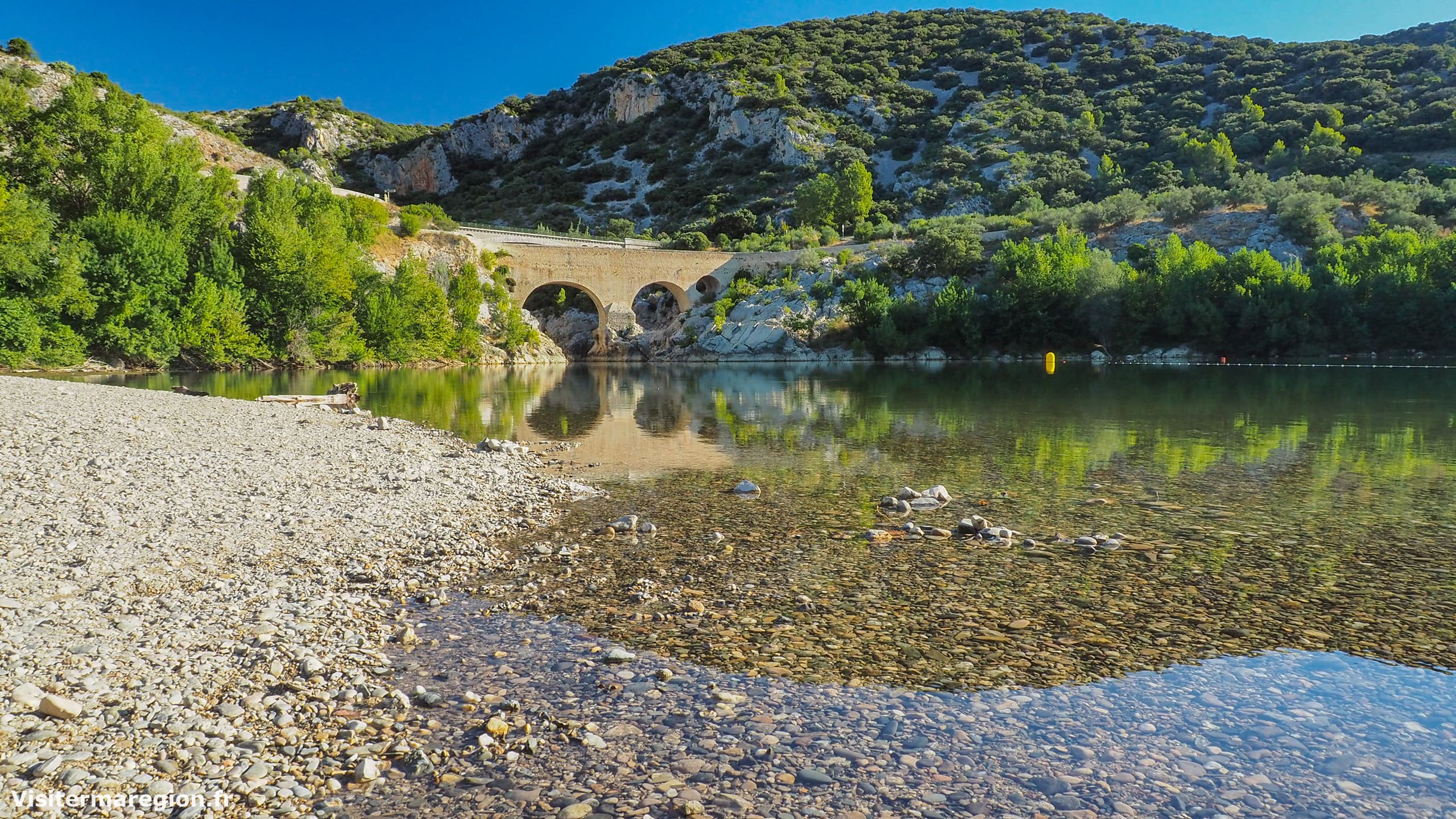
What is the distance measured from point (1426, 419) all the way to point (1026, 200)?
198 ft

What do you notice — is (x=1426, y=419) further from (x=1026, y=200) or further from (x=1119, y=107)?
(x=1119, y=107)

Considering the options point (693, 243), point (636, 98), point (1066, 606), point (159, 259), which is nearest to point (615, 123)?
point (636, 98)

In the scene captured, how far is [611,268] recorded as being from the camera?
62.8 meters

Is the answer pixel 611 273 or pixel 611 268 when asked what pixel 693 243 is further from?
pixel 611 273

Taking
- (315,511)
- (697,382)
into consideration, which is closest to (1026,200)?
(697,382)

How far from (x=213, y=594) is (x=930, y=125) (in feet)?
340

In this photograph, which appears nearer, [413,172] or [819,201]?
[819,201]

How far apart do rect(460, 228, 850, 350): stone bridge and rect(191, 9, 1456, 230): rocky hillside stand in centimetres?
2119

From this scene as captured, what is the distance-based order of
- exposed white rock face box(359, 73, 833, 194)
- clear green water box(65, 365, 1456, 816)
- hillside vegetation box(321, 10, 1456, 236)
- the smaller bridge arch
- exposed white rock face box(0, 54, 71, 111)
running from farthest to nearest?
1. exposed white rock face box(359, 73, 833, 194)
2. hillside vegetation box(321, 10, 1456, 236)
3. the smaller bridge arch
4. exposed white rock face box(0, 54, 71, 111)
5. clear green water box(65, 365, 1456, 816)

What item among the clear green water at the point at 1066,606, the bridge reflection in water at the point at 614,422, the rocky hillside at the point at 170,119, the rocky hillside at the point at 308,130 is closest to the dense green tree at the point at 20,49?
the rocky hillside at the point at 170,119

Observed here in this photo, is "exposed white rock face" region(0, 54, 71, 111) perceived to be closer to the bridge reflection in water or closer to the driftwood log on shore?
the bridge reflection in water

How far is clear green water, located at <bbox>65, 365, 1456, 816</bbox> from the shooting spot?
404cm

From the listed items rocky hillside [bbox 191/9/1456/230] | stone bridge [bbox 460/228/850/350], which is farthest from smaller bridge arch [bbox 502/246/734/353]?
rocky hillside [bbox 191/9/1456/230]

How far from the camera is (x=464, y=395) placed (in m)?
27.6
